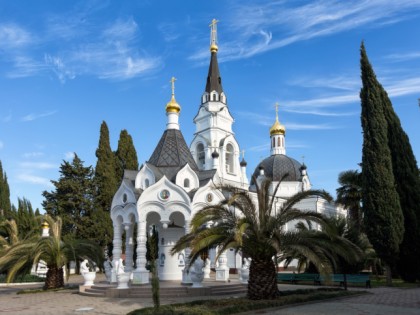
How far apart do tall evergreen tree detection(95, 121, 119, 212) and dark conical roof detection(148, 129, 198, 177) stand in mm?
16763

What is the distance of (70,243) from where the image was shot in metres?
21.1

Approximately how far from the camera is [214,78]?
46.4m

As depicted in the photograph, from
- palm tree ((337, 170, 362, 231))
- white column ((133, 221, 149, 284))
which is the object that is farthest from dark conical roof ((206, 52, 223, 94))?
A: white column ((133, 221, 149, 284))

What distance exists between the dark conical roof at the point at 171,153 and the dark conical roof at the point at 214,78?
2181cm

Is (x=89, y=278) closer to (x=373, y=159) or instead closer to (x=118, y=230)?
(x=118, y=230)

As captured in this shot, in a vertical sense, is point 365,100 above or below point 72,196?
above

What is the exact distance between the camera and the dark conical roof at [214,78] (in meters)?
46.3

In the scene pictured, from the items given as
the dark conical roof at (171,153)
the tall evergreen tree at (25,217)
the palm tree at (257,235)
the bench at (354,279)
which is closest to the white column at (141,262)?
the dark conical roof at (171,153)

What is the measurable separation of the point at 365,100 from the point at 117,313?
18046 millimetres

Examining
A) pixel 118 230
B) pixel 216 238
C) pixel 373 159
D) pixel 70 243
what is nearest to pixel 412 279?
pixel 373 159

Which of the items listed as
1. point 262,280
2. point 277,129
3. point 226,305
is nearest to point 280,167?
point 277,129

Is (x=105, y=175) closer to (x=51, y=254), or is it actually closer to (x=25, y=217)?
(x=25, y=217)

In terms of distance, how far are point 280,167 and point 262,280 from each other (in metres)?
37.5

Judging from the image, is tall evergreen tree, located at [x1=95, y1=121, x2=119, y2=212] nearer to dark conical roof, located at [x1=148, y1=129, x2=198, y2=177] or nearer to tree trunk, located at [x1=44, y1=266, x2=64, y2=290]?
dark conical roof, located at [x1=148, y1=129, x2=198, y2=177]
